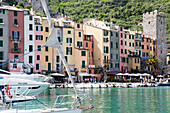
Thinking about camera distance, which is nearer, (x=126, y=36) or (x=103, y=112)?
(x=103, y=112)

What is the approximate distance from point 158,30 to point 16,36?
5137 cm

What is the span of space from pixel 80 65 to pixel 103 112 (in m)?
50.9

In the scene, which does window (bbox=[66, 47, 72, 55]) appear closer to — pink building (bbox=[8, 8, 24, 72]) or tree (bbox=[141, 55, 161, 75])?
pink building (bbox=[8, 8, 24, 72])

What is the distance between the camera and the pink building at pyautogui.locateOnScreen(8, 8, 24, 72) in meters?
71.4

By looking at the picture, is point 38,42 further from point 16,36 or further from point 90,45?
point 90,45

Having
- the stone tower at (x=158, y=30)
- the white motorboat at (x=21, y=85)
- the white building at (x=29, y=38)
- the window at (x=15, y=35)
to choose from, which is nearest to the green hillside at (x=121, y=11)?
the stone tower at (x=158, y=30)

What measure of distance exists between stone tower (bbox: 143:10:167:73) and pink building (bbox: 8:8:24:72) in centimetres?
4849

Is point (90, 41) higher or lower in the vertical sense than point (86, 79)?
higher

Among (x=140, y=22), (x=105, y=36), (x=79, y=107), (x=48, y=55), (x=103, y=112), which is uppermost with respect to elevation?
(x=140, y=22)

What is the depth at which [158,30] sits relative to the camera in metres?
104

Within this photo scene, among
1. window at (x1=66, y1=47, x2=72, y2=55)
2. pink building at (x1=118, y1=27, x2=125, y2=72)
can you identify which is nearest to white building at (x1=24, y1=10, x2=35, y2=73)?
window at (x1=66, y1=47, x2=72, y2=55)

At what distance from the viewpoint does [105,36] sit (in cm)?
8850

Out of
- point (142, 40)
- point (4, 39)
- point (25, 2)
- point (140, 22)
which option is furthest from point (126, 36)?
point (140, 22)

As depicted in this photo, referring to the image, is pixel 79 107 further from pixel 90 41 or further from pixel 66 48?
pixel 90 41
